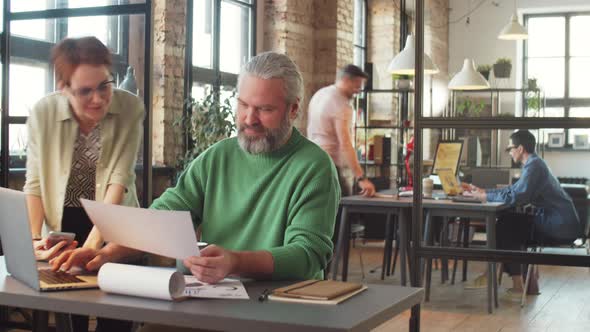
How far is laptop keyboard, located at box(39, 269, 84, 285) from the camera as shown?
2174 millimetres

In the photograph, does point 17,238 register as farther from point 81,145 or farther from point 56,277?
point 81,145

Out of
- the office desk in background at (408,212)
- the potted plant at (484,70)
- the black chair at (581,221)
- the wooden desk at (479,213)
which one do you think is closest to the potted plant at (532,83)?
the potted plant at (484,70)

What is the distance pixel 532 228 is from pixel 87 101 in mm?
1892

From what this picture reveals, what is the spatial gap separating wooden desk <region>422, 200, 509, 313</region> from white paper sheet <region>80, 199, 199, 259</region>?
1581 millimetres

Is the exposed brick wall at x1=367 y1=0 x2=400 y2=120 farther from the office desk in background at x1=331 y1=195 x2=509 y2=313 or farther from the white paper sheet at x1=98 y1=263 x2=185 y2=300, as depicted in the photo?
the white paper sheet at x1=98 y1=263 x2=185 y2=300

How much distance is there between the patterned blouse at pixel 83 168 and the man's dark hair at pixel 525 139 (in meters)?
1.61

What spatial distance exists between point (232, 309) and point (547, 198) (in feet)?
6.78

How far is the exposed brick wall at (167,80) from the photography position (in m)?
7.34

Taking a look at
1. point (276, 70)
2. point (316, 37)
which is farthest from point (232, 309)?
point (316, 37)

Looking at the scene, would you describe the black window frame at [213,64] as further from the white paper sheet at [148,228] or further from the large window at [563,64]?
the white paper sheet at [148,228]

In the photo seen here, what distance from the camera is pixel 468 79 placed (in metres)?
3.56

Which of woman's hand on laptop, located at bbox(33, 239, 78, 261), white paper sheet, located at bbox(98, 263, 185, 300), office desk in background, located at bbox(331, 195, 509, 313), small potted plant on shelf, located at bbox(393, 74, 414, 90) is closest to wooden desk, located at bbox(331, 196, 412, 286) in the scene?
office desk in background, located at bbox(331, 195, 509, 313)

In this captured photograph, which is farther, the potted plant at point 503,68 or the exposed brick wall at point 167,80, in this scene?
the exposed brick wall at point 167,80

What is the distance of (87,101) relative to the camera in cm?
345
